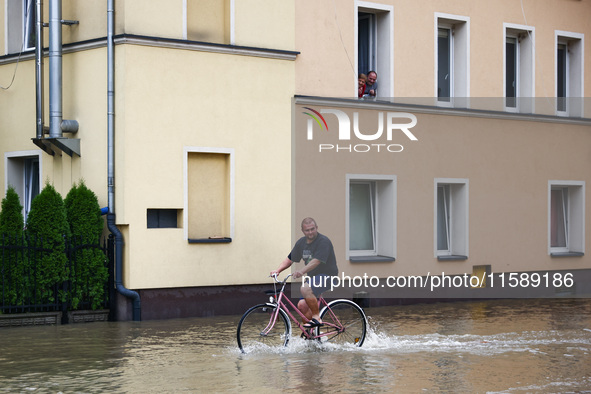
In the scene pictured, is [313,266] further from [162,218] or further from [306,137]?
[306,137]

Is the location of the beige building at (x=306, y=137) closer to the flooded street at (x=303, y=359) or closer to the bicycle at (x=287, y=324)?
the flooded street at (x=303, y=359)

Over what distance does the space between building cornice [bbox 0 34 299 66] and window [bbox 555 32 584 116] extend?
786 centimetres

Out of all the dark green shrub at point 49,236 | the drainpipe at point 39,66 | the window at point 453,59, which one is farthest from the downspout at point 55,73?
the window at point 453,59

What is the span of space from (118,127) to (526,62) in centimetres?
1014

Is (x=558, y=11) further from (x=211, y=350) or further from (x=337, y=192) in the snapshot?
(x=211, y=350)

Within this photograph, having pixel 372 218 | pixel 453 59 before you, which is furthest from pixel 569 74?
pixel 372 218

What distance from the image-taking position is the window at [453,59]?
21.1 meters

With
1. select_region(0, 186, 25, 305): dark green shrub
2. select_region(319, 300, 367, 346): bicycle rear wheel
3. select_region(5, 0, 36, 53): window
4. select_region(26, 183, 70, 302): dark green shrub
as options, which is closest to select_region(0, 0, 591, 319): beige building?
select_region(5, 0, 36, 53): window

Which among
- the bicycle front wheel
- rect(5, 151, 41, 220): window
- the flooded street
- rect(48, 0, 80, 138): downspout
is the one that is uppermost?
rect(48, 0, 80, 138): downspout

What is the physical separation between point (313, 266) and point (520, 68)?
456 inches

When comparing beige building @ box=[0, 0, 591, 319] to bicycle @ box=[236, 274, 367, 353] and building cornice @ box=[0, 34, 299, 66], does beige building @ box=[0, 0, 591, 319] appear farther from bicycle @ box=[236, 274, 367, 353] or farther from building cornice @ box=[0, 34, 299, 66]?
bicycle @ box=[236, 274, 367, 353]

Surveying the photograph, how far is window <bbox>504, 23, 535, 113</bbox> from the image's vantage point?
22.4 meters

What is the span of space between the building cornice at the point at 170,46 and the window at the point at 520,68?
6.19 metres

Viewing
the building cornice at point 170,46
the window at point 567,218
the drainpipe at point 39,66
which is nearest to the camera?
the building cornice at point 170,46
